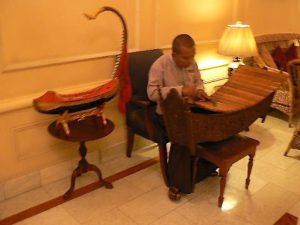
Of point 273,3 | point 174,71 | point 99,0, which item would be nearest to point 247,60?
point 273,3

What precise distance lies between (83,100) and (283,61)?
2889 mm

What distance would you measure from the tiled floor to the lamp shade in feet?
3.88

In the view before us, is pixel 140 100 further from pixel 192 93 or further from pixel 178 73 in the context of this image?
pixel 192 93

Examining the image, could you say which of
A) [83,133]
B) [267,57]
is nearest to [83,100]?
[83,133]

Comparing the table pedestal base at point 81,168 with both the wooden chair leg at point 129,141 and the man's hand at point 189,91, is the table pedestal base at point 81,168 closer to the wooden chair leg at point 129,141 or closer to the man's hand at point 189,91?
the wooden chair leg at point 129,141

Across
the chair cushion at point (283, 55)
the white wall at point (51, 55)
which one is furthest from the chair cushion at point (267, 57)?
the white wall at point (51, 55)

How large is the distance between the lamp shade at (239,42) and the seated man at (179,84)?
1018mm

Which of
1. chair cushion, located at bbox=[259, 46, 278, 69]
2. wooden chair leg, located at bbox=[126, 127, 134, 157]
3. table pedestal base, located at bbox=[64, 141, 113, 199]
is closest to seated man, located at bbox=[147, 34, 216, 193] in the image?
wooden chair leg, located at bbox=[126, 127, 134, 157]

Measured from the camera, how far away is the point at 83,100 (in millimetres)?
2305

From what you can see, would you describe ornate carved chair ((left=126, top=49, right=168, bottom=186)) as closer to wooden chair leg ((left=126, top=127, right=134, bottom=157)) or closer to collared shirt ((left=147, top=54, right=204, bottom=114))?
wooden chair leg ((left=126, top=127, right=134, bottom=157))

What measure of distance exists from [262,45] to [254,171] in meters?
1.91

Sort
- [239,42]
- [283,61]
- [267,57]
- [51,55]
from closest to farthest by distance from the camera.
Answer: [51,55], [239,42], [267,57], [283,61]

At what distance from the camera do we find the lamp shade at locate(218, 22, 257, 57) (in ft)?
11.3

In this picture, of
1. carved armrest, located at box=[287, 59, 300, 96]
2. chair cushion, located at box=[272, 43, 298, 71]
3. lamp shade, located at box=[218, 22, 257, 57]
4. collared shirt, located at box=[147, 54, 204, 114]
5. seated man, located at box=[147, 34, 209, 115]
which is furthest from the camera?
chair cushion, located at box=[272, 43, 298, 71]
